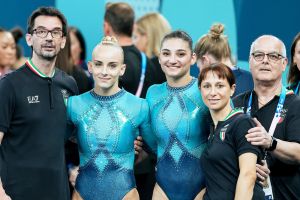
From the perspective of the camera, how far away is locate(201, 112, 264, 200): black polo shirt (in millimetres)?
5867

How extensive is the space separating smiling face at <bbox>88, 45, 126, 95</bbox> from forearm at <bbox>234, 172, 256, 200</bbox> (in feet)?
4.09

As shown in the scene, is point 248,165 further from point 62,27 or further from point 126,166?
point 62,27

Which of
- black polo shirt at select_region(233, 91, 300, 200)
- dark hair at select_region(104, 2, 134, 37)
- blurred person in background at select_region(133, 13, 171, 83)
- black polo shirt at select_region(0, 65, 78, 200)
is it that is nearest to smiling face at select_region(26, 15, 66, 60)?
black polo shirt at select_region(0, 65, 78, 200)

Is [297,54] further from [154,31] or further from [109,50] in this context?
[154,31]

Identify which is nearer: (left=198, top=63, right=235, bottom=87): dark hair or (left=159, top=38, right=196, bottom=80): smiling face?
(left=198, top=63, right=235, bottom=87): dark hair

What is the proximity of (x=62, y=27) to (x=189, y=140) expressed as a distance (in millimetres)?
1242

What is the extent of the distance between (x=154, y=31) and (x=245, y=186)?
393 cm

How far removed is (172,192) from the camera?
6.51m

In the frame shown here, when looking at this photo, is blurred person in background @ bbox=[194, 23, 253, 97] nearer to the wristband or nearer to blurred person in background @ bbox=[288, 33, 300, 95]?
blurred person in background @ bbox=[288, 33, 300, 95]

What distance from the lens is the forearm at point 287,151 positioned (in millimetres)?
6203

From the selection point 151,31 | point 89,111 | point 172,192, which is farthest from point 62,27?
point 151,31

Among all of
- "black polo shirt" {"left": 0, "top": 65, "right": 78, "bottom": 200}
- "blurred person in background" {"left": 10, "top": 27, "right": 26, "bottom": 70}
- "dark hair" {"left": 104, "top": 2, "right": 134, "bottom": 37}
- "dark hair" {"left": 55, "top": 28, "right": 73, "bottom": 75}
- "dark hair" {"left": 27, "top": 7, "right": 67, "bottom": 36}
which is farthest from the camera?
"blurred person in background" {"left": 10, "top": 27, "right": 26, "bottom": 70}

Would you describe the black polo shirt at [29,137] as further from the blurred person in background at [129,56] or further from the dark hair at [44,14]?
the blurred person in background at [129,56]

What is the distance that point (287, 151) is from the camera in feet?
20.5
